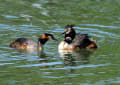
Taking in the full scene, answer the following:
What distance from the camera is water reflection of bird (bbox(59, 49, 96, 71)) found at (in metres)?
15.9

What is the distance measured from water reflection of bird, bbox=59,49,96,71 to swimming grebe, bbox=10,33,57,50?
1127mm

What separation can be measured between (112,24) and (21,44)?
22.6ft

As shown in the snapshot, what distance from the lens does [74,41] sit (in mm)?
19688

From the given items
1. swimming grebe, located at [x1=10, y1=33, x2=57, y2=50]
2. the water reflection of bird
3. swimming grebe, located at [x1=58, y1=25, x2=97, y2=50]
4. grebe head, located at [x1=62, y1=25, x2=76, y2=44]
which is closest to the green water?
the water reflection of bird

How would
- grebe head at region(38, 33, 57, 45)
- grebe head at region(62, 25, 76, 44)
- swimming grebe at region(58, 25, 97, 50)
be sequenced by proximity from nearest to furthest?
grebe head at region(38, 33, 57, 45) → swimming grebe at region(58, 25, 97, 50) → grebe head at region(62, 25, 76, 44)

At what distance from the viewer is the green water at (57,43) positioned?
1338cm

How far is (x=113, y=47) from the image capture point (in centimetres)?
1842

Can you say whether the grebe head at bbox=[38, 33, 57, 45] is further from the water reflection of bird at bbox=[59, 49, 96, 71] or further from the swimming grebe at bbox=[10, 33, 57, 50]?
the water reflection of bird at bbox=[59, 49, 96, 71]

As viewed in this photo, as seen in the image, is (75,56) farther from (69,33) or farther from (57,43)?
(57,43)

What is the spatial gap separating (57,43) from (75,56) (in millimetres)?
2825

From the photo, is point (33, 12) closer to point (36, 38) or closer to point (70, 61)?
point (36, 38)

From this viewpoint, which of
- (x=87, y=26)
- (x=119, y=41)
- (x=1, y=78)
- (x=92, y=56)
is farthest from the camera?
(x=87, y=26)

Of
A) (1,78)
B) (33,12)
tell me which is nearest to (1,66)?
(1,78)

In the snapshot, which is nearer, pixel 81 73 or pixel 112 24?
pixel 81 73
